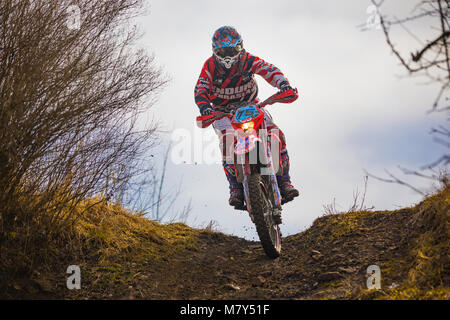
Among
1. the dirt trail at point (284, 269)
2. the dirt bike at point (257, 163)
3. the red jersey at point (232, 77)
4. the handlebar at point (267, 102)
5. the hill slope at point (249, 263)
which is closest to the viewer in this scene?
the hill slope at point (249, 263)

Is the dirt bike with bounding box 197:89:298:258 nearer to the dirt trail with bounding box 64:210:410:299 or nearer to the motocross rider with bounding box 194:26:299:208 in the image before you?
the motocross rider with bounding box 194:26:299:208

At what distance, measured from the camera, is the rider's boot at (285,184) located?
5.91 metres

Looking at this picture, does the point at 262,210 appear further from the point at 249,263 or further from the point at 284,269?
the point at 249,263

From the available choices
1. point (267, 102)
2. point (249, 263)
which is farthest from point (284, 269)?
point (267, 102)

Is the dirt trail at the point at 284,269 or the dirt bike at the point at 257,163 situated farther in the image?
the dirt bike at the point at 257,163

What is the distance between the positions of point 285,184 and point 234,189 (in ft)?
2.43

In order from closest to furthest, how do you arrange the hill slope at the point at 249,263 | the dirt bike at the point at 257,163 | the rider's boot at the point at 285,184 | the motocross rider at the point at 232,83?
the hill slope at the point at 249,263 → the dirt bike at the point at 257,163 → the motocross rider at the point at 232,83 → the rider's boot at the point at 285,184

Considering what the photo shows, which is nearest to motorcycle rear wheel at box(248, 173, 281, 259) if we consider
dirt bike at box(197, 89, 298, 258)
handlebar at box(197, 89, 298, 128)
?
dirt bike at box(197, 89, 298, 258)

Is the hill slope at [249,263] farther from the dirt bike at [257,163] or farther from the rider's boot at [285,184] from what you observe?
the rider's boot at [285,184]

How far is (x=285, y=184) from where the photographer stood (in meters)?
6.00

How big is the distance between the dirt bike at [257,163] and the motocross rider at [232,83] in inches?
11.5

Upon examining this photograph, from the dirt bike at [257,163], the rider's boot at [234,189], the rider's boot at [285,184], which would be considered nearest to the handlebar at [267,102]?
the dirt bike at [257,163]

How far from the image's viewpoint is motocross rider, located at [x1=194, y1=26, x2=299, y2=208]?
18.6 feet
